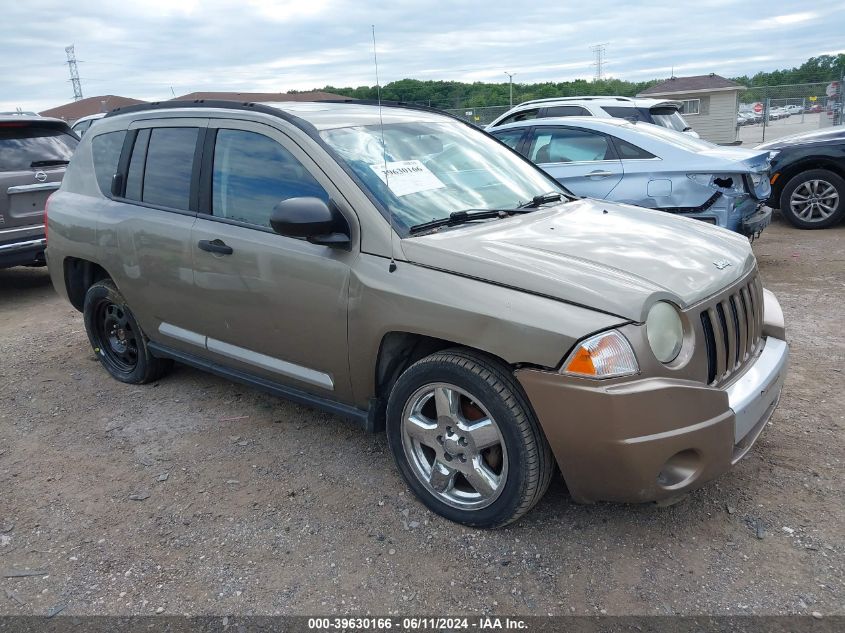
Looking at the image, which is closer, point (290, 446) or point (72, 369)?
point (290, 446)

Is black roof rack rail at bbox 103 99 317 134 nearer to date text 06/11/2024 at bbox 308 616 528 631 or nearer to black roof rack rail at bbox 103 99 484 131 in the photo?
black roof rack rail at bbox 103 99 484 131

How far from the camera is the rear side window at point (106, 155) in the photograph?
4345 millimetres

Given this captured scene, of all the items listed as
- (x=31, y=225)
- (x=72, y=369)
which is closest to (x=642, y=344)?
(x=72, y=369)

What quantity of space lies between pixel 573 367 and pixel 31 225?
21.4ft

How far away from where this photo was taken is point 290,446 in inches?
148

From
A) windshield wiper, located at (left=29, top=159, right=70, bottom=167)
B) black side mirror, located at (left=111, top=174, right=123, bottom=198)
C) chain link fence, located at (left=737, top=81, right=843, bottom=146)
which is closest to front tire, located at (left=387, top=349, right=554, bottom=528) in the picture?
black side mirror, located at (left=111, top=174, right=123, bottom=198)

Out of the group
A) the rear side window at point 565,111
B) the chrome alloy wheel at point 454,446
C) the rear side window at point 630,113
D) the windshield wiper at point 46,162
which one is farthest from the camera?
the rear side window at point 565,111

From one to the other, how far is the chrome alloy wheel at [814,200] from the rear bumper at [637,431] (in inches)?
296

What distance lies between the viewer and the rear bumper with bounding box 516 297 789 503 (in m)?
2.42

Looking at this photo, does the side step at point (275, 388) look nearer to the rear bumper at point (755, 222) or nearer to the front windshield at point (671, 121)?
the rear bumper at point (755, 222)

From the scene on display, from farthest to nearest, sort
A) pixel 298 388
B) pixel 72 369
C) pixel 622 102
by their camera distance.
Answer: pixel 622 102, pixel 72 369, pixel 298 388

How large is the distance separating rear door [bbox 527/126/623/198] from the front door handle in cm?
435

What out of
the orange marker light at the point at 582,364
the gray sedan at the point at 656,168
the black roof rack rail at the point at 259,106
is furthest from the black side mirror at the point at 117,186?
the gray sedan at the point at 656,168

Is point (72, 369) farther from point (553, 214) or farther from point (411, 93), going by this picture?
point (553, 214)
